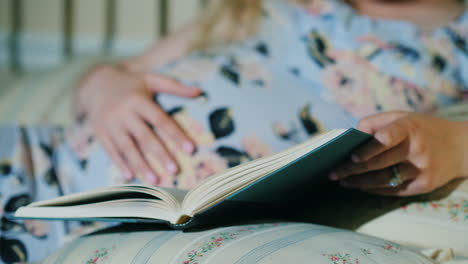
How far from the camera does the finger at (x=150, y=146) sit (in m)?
0.60

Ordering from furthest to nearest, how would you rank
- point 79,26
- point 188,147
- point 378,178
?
point 79,26
point 188,147
point 378,178

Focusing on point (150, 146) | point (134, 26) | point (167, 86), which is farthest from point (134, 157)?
point (134, 26)

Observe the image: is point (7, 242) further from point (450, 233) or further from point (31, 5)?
point (31, 5)

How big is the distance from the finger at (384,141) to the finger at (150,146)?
261mm

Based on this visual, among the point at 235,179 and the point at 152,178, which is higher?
the point at 152,178

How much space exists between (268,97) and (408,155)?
0.25 metres

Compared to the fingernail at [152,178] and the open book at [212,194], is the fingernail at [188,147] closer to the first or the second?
the fingernail at [152,178]

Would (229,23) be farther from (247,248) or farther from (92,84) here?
(247,248)

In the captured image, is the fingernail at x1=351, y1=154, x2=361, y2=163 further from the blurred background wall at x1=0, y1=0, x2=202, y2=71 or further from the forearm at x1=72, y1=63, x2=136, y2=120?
the blurred background wall at x1=0, y1=0, x2=202, y2=71

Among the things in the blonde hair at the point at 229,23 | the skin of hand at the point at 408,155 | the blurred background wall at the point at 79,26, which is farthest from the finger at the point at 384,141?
the blurred background wall at the point at 79,26

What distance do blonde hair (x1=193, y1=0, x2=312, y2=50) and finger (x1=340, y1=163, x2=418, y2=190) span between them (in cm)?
43

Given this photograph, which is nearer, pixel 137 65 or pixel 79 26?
pixel 137 65

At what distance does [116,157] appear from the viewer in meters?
0.64

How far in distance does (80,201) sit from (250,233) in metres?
0.17
